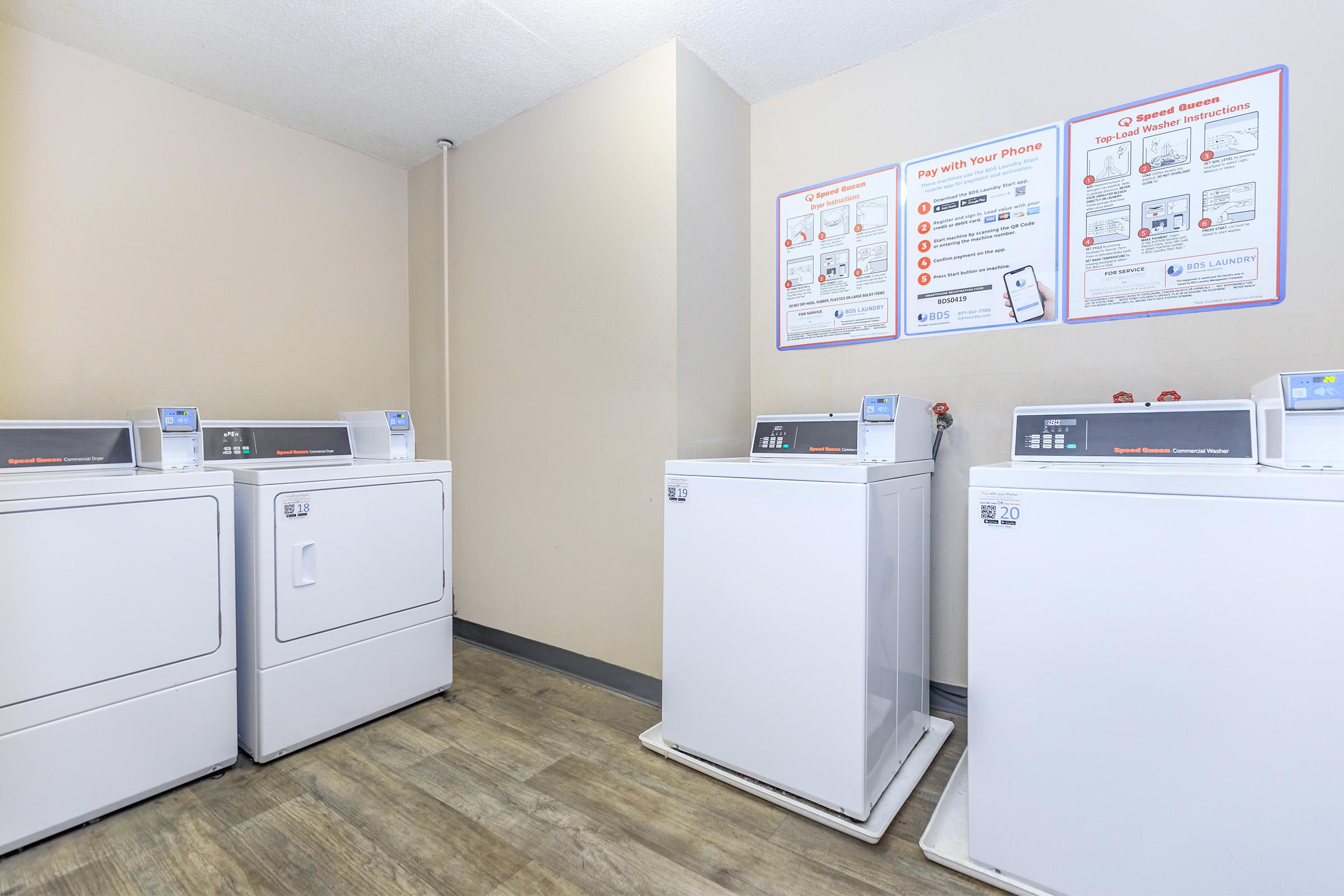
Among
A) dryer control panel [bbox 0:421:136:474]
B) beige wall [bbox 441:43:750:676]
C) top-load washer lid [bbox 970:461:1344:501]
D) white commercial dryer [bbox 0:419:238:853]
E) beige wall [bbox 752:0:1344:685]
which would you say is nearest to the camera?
top-load washer lid [bbox 970:461:1344:501]

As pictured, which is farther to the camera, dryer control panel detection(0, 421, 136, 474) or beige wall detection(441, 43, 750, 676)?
beige wall detection(441, 43, 750, 676)

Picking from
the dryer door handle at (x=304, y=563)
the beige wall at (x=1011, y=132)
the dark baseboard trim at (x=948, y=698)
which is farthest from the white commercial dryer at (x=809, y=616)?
the dryer door handle at (x=304, y=563)

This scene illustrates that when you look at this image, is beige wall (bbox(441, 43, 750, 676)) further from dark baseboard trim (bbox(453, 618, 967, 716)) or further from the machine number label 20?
the machine number label 20

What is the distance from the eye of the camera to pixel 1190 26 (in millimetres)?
1716

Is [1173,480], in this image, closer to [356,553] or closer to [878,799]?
[878,799]

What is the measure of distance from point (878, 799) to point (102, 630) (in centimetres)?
206

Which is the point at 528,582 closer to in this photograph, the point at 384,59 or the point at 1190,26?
the point at 384,59

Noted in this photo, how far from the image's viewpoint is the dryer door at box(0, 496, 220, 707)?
4.74 feet

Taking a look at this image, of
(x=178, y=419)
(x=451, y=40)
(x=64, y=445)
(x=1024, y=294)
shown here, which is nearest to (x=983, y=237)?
(x=1024, y=294)

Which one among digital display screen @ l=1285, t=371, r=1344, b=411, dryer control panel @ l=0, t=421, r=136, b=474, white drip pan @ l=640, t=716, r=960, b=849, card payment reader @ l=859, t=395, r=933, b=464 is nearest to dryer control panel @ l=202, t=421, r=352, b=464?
dryer control panel @ l=0, t=421, r=136, b=474

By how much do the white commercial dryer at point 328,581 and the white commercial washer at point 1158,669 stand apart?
1746 millimetres

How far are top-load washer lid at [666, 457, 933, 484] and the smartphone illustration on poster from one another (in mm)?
576

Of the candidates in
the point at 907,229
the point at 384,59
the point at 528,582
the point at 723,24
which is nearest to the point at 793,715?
the point at 528,582

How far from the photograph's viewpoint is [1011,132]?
1977 mm
